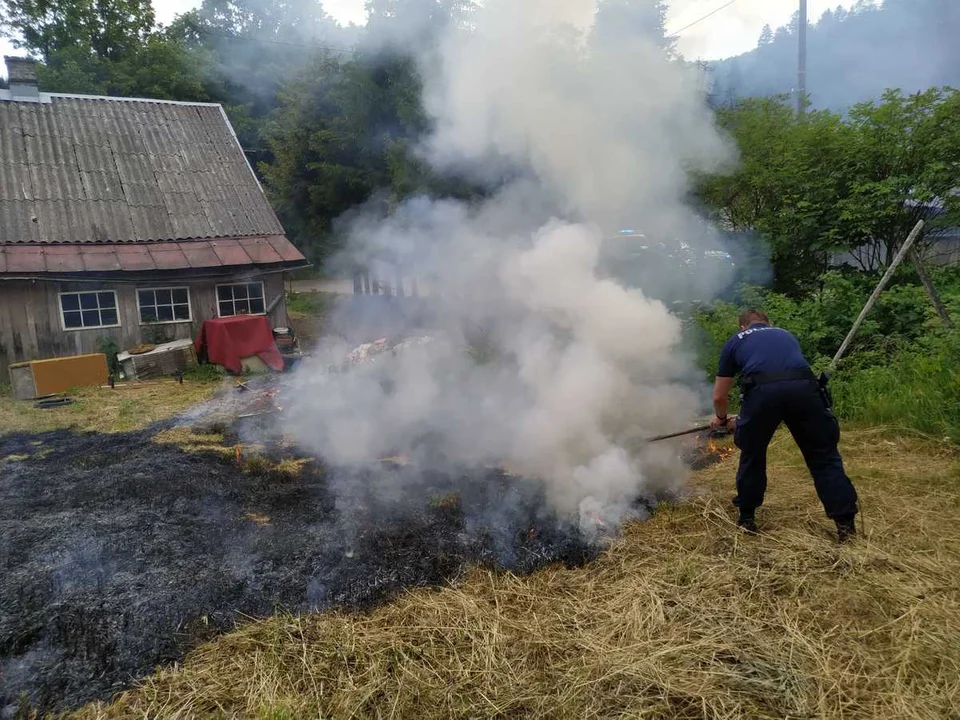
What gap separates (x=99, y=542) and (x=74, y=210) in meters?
9.79

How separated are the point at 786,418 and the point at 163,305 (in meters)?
11.6

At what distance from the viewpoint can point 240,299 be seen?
495 inches

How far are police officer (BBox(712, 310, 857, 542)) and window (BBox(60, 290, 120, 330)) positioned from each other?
11519 millimetres

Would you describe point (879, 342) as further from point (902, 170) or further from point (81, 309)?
point (81, 309)

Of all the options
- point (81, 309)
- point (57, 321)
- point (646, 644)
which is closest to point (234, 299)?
point (81, 309)

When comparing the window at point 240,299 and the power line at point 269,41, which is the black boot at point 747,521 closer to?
the power line at point 269,41

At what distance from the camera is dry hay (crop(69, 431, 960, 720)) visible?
2838 millimetres

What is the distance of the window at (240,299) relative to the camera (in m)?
12.4

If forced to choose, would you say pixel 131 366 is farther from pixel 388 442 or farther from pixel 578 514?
pixel 578 514

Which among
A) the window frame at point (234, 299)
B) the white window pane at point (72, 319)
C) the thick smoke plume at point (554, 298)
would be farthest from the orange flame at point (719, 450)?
the white window pane at point (72, 319)

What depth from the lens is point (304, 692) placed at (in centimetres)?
299

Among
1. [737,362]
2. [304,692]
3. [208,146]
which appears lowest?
[304,692]

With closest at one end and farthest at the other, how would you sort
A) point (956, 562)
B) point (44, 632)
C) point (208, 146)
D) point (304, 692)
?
1. point (304, 692)
2. point (44, 632)
3. point (956, 562)
4. point (208, 146)

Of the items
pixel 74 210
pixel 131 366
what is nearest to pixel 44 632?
pixel 131 366
